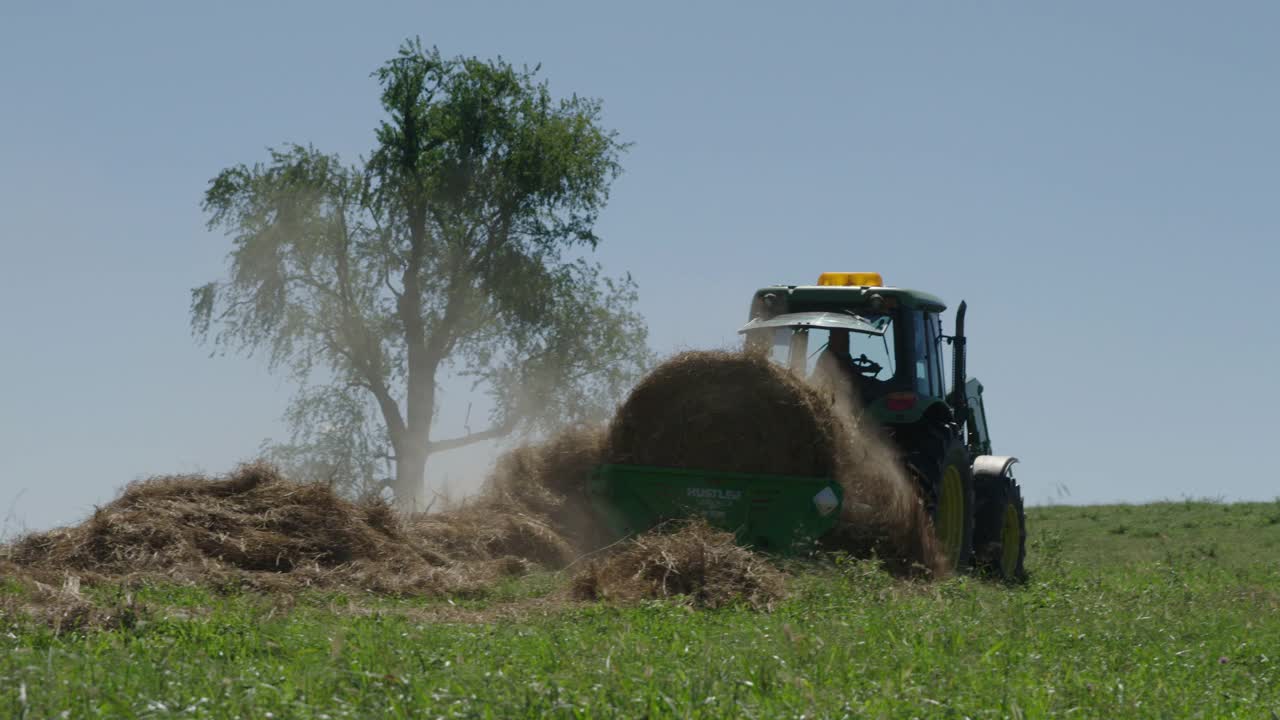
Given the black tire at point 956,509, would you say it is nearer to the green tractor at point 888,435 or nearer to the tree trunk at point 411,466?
the green tractor at point 888,435

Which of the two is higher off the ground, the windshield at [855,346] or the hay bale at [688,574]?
the windshield at [855,346]

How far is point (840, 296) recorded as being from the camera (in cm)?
1397

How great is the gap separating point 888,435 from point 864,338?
1.17 meters

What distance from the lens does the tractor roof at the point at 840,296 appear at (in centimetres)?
1381

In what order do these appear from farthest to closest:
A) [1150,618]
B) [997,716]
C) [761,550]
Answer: [761,550] < [1150,618] < [997,716]

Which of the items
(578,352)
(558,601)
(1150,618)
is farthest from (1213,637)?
(578,352)

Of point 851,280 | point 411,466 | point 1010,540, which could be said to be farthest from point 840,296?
point 411,466

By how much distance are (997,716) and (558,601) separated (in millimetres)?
5147

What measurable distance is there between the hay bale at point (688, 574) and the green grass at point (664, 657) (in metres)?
0.30

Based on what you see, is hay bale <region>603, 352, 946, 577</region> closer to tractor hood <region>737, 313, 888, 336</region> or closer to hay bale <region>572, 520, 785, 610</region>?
tractor hood <region>737, 313, 888, 336</region>

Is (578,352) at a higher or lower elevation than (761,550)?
higher

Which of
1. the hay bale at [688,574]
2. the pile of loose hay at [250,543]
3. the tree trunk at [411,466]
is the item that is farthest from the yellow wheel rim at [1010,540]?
the tree trunk at [411,466]

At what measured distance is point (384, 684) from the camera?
19.0 ft

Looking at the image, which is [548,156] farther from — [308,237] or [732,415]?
[732,415]
